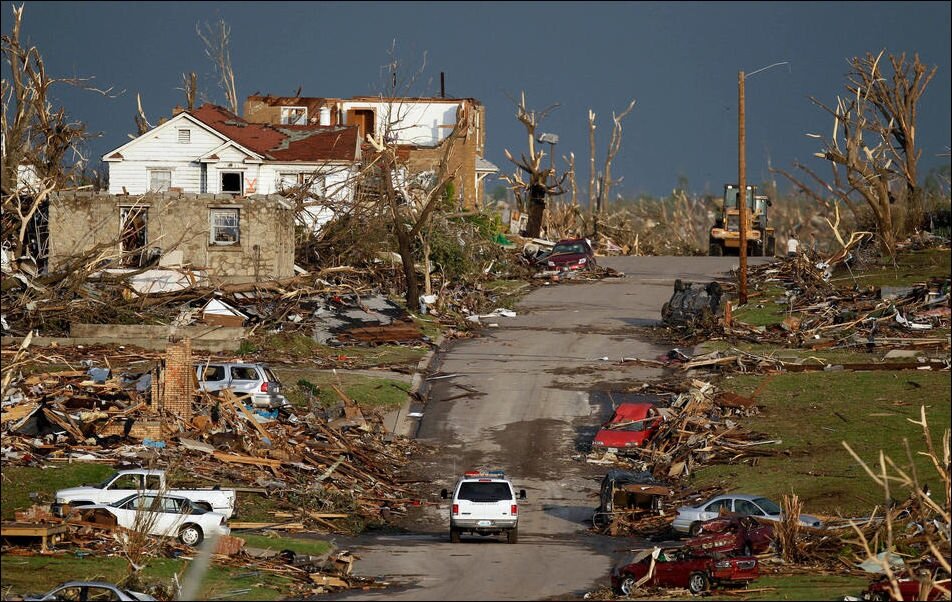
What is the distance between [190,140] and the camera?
196 ft

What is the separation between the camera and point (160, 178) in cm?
6003

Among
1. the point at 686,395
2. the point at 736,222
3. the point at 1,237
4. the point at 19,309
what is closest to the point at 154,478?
the point at 686,395

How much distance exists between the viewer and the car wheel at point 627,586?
71.4ft

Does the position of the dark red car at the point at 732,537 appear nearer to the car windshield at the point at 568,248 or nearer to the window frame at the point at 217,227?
the window frame at the point at 217,227

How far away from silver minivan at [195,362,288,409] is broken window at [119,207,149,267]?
13.3m

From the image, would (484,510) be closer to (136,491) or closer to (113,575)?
(136,491)

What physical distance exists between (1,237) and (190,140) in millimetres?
13855

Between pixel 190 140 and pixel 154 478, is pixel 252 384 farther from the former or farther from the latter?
pixel 190 140

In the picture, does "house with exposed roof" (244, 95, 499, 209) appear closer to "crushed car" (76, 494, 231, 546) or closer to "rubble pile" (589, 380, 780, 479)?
"rubble pile" (589, 380, 780, 479)

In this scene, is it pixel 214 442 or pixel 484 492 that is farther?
pixel 214 442

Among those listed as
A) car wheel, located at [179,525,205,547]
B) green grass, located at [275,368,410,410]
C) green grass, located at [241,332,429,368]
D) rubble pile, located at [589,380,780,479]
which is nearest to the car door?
rubble pile, located at [589,380,780,479]

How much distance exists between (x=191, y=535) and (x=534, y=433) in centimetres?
1370

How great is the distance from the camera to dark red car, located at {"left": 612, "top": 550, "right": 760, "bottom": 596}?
21938 mm

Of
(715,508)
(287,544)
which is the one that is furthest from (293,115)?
(715,508)
